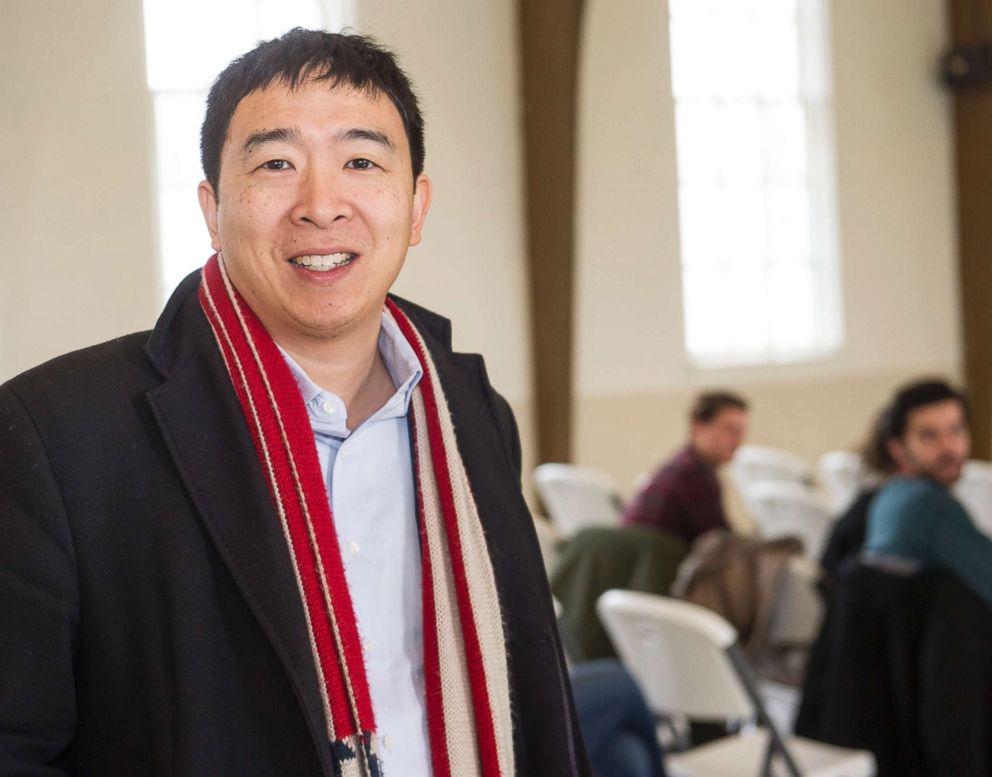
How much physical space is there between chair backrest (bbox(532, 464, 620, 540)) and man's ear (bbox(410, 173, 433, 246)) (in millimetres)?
3554

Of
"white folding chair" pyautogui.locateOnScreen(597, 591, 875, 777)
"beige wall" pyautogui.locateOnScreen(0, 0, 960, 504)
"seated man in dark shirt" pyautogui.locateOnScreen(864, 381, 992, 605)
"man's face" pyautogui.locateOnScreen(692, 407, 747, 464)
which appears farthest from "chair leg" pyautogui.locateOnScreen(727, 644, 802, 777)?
"man's face" pyautogui.locateOnScreen(692, 407, 747, 464)

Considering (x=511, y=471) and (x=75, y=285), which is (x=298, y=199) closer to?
(x=75, y=285)

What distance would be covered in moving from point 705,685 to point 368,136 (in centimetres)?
207

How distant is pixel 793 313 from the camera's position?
7.21 m

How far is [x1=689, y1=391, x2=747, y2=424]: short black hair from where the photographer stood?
4.91m

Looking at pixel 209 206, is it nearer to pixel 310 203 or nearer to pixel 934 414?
pixel 310 203

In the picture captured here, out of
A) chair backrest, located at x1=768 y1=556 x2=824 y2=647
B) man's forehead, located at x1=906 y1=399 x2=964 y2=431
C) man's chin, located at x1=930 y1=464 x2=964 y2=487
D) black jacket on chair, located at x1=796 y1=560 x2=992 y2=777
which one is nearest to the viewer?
black jacket on chair, located at x1=796 y1=560 x2=992 y2=777

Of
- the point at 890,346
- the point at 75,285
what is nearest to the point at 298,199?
the point at 75,285

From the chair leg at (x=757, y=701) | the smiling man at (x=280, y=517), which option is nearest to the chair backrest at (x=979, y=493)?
the chair leg at (x=757, y=701)

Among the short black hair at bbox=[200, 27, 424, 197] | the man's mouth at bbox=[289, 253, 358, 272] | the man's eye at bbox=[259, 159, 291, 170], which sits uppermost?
the short black hair at bbox=[200, 27, 424, 197]

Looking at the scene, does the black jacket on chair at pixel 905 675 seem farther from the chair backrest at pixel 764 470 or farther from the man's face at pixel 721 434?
the chair backrest at pixel 764 470

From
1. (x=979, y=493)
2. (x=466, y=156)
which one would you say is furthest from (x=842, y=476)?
(x=466, y=156)

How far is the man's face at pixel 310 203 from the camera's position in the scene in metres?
1.09

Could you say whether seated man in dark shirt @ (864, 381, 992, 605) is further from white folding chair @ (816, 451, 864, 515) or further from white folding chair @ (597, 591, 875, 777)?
white folding chair @ (816, 451, 864, 515)
